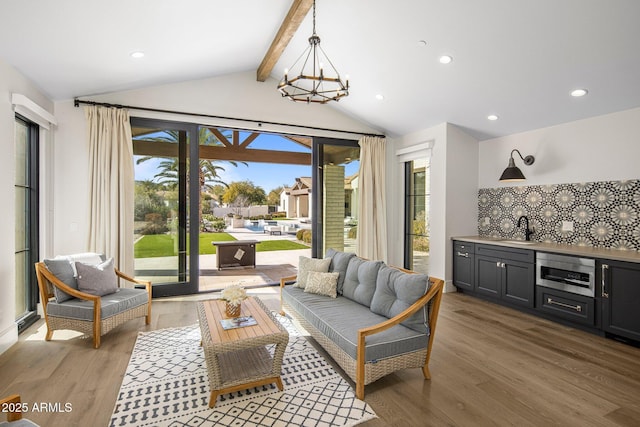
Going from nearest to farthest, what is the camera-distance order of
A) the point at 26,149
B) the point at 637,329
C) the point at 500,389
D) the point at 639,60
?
A: the point at 500,389, the point at 639,60, the point at 637,329, the point at 26,149

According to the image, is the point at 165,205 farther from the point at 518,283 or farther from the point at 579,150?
the point at 579,150

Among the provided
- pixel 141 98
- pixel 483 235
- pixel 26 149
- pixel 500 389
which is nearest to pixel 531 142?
pixel 483 235

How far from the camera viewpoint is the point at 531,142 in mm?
4938

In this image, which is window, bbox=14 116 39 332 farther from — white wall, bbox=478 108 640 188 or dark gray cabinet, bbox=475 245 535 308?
white wall, bbox=478 108 640 188

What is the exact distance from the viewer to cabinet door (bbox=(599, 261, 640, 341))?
132 inches

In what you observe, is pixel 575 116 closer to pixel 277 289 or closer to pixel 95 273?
pixel 277 289

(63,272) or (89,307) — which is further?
(63,272)

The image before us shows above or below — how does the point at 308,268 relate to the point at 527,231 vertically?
below

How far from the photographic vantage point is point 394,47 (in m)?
3.97

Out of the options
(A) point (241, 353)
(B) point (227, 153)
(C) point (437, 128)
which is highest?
(C) point (437, 128)

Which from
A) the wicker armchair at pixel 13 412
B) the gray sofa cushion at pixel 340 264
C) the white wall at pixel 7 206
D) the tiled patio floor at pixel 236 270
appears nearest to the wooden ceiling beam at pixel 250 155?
the tiled patio floor at pixel 236 270

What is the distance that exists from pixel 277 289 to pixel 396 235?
2.51m

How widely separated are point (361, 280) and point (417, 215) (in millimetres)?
3174

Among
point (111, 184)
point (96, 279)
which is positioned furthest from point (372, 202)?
point (96, 279)
